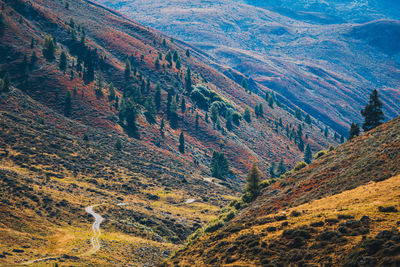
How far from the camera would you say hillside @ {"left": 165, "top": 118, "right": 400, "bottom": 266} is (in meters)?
22.7

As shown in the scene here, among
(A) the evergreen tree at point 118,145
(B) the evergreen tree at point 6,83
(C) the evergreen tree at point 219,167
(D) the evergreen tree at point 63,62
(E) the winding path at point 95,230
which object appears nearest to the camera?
(E) the winding path at point 95,230

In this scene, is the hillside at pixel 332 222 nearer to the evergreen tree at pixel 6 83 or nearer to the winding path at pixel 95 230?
the winding path at pixel 95 230

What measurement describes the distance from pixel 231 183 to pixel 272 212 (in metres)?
107

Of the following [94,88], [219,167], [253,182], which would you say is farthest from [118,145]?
[253,182]

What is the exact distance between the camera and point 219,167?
15175 centimetres

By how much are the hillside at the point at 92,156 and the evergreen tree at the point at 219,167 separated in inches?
147

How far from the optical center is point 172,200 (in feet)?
339

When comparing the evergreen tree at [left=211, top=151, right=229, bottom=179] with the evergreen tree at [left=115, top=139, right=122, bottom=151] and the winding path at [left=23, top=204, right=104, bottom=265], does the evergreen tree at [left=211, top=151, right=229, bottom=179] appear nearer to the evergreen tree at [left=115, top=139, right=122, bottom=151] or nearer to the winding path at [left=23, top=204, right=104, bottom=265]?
the evergreen tree at [left=115, top=139, right=122, bottom=151]

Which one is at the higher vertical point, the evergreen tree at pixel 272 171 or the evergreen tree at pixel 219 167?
the evergreen tree at pixel 219 167

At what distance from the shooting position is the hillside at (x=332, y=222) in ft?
74.3

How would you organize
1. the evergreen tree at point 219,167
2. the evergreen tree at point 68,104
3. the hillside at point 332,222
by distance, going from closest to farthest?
the hillside at point 332,222
the evergreen tree at point 68,104
the evergreen tree at point 219,167

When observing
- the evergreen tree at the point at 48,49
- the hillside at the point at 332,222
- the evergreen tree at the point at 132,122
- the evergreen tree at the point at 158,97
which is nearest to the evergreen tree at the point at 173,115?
the evergreen tree at the point at 158,97

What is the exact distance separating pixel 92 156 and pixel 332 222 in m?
100.0

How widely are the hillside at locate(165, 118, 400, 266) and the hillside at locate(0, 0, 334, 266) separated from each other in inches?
987
